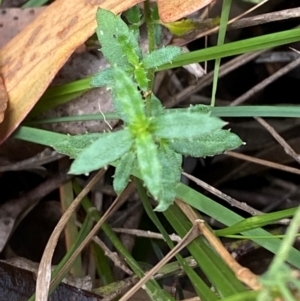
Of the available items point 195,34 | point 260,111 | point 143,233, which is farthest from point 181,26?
point 143,233

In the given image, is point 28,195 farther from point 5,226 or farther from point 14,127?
point 14,127

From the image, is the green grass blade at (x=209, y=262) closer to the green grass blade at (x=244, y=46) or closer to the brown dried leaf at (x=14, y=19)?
the green grass blade at (x=244, y=46)

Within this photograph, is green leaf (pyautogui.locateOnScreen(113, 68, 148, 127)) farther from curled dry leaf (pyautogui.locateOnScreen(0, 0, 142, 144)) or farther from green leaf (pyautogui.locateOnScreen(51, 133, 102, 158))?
curled dry leaf (pyautogui.locateOnScreen(0, 0, 142, 144))

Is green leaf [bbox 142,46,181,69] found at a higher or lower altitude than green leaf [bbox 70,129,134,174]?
higher

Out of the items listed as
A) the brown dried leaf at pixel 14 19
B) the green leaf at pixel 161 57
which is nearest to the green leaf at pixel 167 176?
the green leaf at pixel 161 57

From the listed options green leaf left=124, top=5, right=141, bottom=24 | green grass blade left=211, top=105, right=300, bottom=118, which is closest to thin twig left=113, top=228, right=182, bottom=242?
Result: green grass blade left=211, top=105, right=300, bottom=118

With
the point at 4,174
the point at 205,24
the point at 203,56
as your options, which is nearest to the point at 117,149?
the point at 203,56
